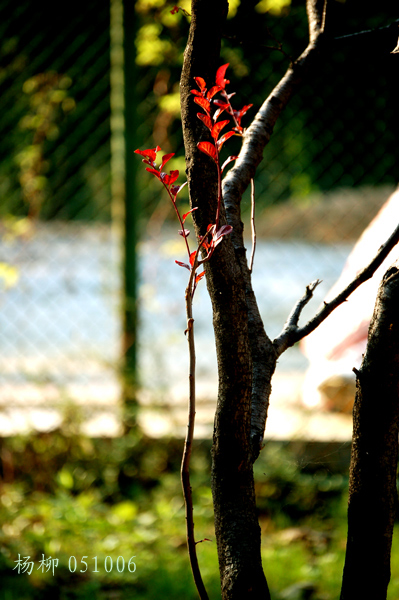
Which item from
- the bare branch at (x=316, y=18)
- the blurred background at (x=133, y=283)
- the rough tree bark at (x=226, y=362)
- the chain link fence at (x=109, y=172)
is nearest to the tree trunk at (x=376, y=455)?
the rough tree bark at (x=226, y=362)

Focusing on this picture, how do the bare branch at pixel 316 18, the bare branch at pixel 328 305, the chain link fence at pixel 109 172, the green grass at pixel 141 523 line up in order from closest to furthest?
the bare branch at pixel 328 305
the bare branch at pixel 316 18
the green grass at pixel 141 523
the chain link fence at pixel 109 172

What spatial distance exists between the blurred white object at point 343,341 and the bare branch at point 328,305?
46.1 inches

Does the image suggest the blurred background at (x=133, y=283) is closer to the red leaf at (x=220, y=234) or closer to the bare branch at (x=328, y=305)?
the bare branch at (x=328, y=305)

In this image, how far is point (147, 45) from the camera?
2746 millimetres

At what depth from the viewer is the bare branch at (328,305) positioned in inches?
30.9

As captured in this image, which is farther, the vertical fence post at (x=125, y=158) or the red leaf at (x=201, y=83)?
the vertical fence post at (x=125, y=158)

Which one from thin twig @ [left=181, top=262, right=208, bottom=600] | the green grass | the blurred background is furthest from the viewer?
the blurred background

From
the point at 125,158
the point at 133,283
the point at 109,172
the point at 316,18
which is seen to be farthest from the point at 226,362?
the point at 109,172

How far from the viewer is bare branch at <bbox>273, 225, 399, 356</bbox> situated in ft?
2.57

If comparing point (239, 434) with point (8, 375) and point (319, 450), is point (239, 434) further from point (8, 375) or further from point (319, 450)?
point (8, 375)

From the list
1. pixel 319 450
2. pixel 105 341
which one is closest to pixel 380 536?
pixel 319 450

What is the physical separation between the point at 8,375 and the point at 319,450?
1554 millimetres

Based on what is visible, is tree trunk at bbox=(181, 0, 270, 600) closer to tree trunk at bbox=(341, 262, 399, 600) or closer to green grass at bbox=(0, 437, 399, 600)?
tree trunk at bbox=(341, 262, 399, 600)

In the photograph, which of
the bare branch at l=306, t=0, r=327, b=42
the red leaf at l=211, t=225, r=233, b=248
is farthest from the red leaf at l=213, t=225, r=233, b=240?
the bare branch at l=306, t=0, r=327, b=42
